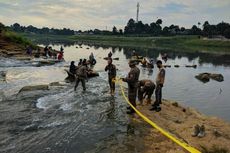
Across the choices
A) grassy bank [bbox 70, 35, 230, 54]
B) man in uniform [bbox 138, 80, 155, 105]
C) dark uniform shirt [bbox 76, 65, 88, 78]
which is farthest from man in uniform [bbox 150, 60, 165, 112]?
grassy bank [bbox 70, 35, 230, 54]

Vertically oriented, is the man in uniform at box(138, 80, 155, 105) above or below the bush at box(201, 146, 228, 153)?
above

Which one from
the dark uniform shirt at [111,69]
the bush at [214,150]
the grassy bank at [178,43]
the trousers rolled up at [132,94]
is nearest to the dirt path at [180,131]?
the bush at [214,150]

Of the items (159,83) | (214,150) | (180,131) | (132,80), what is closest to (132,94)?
(132,80)

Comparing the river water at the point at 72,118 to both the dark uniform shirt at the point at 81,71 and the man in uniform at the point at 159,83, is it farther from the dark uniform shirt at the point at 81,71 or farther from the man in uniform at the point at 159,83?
the man in uniform at the point at 159,83

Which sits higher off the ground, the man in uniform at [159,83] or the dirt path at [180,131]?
the man in uniform at [159,83]

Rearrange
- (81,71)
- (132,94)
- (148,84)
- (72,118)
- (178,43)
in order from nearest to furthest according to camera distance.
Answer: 1. (72,118)
2. (132,94)
3. (148,84)
4. (81,71)
5. (178,43)

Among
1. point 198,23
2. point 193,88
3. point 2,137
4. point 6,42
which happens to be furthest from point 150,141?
point 198,23

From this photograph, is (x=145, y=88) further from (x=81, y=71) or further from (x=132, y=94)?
(x=81, y=71)

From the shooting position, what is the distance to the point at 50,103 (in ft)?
61.1

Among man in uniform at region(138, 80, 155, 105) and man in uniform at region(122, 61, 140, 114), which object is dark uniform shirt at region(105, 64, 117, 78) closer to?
man in uniform at region(138, 80, 155, 105)

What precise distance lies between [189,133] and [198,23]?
190 metres

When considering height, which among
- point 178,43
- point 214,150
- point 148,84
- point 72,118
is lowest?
point 214,150

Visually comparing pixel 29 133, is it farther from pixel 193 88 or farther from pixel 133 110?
pixel 193 88

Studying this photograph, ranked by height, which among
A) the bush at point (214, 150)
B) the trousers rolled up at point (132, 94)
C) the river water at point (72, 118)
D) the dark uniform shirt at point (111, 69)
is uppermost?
the dark uniform shirt at point (111, 69)
